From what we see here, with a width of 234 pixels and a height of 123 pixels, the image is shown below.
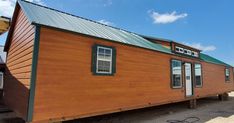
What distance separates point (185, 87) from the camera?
1212 centimetres

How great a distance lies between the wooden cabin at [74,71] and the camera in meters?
5.17

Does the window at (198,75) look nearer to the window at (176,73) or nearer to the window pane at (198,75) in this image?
the window pane at (198,75)

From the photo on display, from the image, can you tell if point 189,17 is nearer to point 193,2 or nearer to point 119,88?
point 193,2

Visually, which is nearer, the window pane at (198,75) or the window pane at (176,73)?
the window pane at (176,73)

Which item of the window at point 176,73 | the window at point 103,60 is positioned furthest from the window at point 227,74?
the window at point 103,60

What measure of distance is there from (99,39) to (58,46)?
1706 millimetres

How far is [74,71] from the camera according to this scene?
5.93 metres

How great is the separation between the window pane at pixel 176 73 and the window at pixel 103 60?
Result: 5348 mm

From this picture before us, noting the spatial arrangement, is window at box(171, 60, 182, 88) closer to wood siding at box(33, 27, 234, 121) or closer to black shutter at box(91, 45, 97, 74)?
wood siding at box(33, 27, 234, 121)

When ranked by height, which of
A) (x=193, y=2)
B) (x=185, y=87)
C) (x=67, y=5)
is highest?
(x=193, y=2)

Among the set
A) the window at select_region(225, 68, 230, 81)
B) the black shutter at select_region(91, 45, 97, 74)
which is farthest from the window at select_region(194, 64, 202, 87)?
the black shutter at select_region(91, 45, 97, 74)

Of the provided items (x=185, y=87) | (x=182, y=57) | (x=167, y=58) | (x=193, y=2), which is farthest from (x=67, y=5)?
(x=193, y=2)

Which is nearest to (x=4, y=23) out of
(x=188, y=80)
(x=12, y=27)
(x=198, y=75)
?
(x=12, y=27)

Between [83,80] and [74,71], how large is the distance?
1.51 feet
